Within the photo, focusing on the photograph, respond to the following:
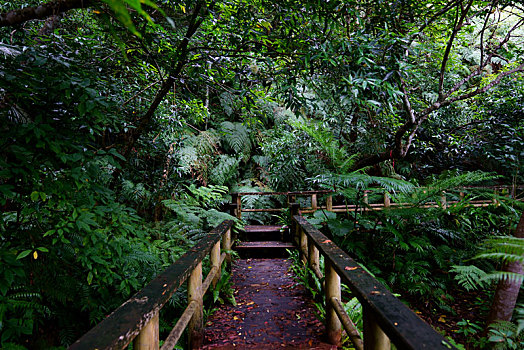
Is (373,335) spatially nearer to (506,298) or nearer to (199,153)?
(506,298)

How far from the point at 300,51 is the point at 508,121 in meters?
6.22

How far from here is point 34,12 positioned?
1.70m

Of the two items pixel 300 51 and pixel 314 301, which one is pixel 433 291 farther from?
pixel 300 51

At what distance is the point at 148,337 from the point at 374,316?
978mm

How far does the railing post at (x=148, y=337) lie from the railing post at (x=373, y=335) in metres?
0.97

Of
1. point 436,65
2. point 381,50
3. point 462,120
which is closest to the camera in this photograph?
point 381,50

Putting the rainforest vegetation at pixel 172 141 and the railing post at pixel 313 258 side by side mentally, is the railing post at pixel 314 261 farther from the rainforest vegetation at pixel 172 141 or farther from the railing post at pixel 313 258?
the rainforest vegetation at pixel 172 141

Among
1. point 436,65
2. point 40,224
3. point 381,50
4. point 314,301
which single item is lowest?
point 314,301

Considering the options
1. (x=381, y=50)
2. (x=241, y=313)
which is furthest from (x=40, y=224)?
(x=381, y=50)

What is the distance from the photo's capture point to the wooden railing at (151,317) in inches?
38.4

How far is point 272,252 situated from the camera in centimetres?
507

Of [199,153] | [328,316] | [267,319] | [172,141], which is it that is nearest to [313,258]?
[267,319]

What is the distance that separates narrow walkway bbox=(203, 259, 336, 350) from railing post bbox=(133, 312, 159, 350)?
967 mm

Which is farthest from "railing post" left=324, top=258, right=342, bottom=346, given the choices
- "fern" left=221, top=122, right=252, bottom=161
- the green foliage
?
"fern" left=221, top=122, right=252, bottom=161
